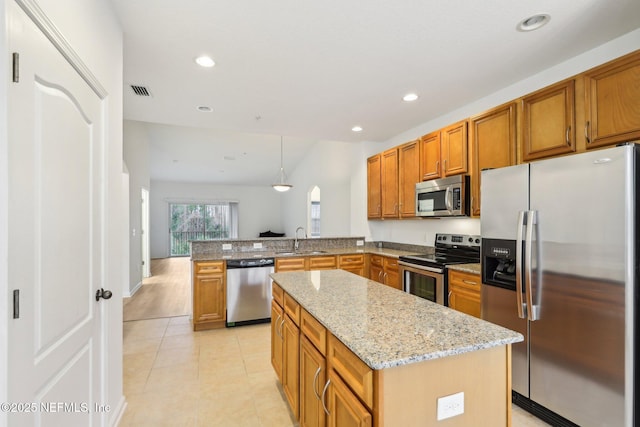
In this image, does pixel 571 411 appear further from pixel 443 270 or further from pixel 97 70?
pixel 97 70

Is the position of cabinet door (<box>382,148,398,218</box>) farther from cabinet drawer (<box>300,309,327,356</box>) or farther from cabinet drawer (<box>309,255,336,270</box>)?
cabinet drawer (<box>300,309,327,356</box>)

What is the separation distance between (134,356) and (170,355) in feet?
1.09

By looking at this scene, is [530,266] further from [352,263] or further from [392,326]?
[352,263]

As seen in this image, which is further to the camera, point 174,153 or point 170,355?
point 174,153

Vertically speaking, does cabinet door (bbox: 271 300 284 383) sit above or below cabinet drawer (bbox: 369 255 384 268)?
below

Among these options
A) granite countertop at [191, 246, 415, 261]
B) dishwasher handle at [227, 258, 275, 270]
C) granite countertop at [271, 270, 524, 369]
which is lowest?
dishwasher handle at [227, 258, 275, 270]

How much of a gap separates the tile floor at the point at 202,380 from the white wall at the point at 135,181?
2.18 metres

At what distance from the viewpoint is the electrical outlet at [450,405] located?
109 centimetres

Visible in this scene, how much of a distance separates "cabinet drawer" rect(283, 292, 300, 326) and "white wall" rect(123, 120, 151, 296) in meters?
4.39

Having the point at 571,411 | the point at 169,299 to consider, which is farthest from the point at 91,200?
the point at 169,299

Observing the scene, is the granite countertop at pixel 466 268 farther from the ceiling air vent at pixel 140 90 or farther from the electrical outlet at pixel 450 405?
the ceiling air vent at pixel 140 90

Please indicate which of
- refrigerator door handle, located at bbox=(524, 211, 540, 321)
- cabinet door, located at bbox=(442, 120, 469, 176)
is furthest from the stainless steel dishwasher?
refrigerator door handle, located at bbox=(524, 211, 540, 321)

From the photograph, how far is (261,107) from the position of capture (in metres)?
3.54

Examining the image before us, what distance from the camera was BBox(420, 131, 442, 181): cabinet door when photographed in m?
3.61
